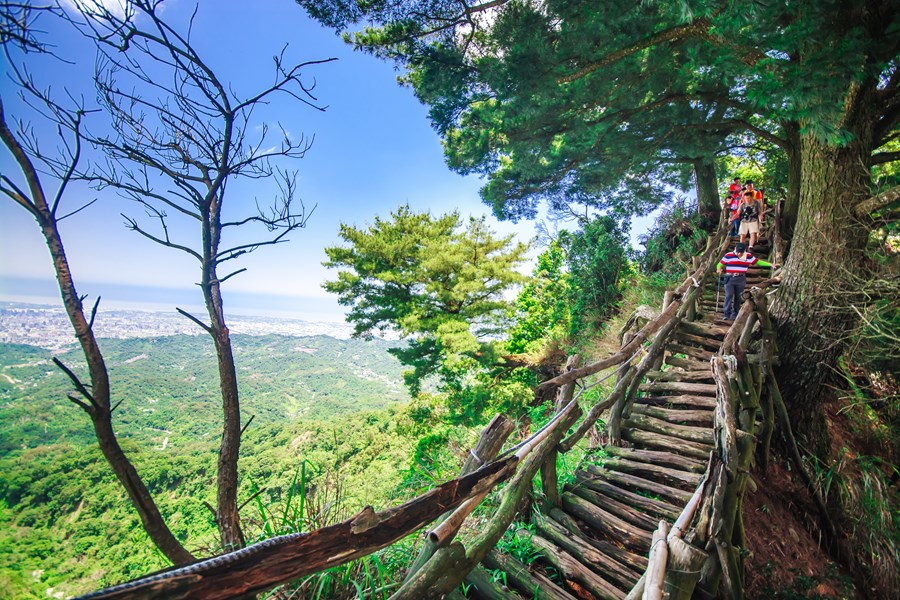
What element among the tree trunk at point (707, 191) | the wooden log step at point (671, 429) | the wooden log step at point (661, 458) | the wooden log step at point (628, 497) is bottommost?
the wooden log step at point (628, 497)

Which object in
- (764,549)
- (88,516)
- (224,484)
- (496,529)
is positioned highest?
(496,529)

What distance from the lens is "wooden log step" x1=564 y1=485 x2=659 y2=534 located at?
2775 mm

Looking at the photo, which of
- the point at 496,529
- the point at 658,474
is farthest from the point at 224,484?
the point at 658,474

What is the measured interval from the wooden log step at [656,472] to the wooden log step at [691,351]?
266 cm

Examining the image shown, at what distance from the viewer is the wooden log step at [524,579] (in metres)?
2.13

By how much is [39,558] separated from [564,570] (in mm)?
12684

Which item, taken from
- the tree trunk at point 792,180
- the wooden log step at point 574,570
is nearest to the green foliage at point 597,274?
the tree trunk at point 792,180

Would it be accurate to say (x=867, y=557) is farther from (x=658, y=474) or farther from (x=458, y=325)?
(x=458, y=325)

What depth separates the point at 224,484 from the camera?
10.8 ft

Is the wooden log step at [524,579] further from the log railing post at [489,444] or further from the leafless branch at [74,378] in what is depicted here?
the leafless branch at [74,378]

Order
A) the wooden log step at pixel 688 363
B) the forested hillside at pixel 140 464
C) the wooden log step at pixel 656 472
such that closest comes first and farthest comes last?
the wooden log step at pixel 656 472 → the forested hillside at pixel 140 464 → the wooden log step at pixel 688 363

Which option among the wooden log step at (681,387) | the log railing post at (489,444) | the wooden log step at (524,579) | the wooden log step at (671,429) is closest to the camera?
the log railing post at (489,444)

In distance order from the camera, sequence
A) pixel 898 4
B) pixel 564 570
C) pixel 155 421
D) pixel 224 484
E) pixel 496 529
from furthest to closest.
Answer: pixel 155 421, pixel 224 484, pixel 898 4, pixel 564 570, pixel 496 529

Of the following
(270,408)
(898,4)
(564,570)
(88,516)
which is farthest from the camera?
(270,408)
